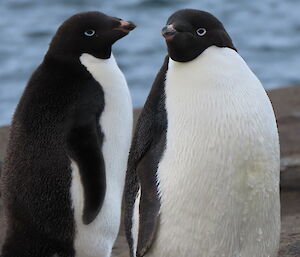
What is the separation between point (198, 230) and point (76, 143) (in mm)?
810

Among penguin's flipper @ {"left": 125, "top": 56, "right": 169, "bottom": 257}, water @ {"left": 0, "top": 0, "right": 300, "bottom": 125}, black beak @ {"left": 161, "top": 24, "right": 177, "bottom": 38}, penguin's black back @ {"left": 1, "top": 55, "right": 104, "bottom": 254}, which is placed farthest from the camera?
water @ {"left": 0, "top": 0, "right": 300, "bottom": 125}

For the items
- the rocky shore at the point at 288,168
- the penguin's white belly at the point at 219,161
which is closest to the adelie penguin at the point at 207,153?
the penguin's white belly at the point at 219,161

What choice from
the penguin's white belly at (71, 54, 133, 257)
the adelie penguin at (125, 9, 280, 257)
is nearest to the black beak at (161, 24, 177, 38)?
the adelie penguin at (125, 9, 280, 257)

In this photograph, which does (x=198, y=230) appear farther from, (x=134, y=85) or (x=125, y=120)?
(x=134, y=85)

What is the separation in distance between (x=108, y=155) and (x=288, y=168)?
1.47m

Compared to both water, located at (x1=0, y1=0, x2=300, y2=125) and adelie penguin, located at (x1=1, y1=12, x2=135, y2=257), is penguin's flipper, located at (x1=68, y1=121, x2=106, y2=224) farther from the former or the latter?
water, located at (x1=0, y1=0, x2=300, y2=125)

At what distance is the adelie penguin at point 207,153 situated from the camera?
421cm

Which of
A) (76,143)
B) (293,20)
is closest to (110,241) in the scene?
(76,143)

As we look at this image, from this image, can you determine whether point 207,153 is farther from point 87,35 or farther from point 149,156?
point 87,35

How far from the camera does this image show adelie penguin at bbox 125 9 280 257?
13.8 feet

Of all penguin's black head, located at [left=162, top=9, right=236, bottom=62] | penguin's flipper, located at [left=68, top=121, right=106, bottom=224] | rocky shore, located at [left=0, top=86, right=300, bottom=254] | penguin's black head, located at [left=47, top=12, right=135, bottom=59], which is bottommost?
rocky shore, located at [left=0, top=86, right=300, bottom=254]

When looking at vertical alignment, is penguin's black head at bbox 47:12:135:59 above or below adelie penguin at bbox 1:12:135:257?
above

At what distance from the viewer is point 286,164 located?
6117 mm

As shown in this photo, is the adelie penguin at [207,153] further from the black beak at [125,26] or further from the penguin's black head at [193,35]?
the black beak at [125,26]
